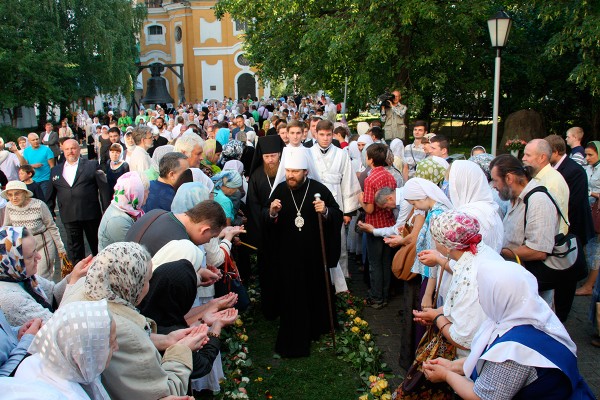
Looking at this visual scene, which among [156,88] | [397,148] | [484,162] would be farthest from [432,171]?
[156,88]

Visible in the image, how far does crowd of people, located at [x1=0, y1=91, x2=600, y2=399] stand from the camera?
2.74 meters

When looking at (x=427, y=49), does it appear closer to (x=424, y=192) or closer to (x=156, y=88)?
(x=156, y=88)

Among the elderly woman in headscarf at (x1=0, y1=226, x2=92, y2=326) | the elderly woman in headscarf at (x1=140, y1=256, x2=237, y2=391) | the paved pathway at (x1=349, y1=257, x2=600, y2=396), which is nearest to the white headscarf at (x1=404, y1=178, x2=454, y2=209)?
the paved pathway at (x1=349, y1=257, x2=600, y2=396)

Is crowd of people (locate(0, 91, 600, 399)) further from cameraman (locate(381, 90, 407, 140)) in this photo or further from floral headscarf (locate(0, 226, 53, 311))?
cameraman (locate(381, 90, 407, 140))

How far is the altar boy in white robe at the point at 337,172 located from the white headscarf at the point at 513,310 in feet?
15.3

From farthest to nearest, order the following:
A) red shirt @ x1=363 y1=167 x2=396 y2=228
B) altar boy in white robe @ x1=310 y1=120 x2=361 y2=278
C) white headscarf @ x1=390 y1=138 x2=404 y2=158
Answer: white headscarf @ x1=390 y1=138 x2=404 y2=158 → altar boy in white robe @ x1=310 y1=120 x2=361 y2=278 → red shirt @ x1=363 y1=167 x2=396 y2=228

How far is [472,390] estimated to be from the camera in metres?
3.00

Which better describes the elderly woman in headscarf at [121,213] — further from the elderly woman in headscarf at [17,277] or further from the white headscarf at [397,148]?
the white headscarf at [397,148]

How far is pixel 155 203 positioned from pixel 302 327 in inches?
75.2

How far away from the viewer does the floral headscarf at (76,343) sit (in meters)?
2.30

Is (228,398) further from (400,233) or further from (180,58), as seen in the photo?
(180,58)

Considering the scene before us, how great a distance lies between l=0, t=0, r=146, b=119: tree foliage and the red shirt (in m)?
22.3

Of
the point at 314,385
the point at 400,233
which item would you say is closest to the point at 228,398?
the point at 314,385

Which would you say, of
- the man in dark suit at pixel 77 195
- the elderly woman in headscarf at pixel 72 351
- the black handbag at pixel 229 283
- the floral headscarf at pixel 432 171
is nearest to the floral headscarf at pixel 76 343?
the elderly woman in headscarf at pixel 72 351
